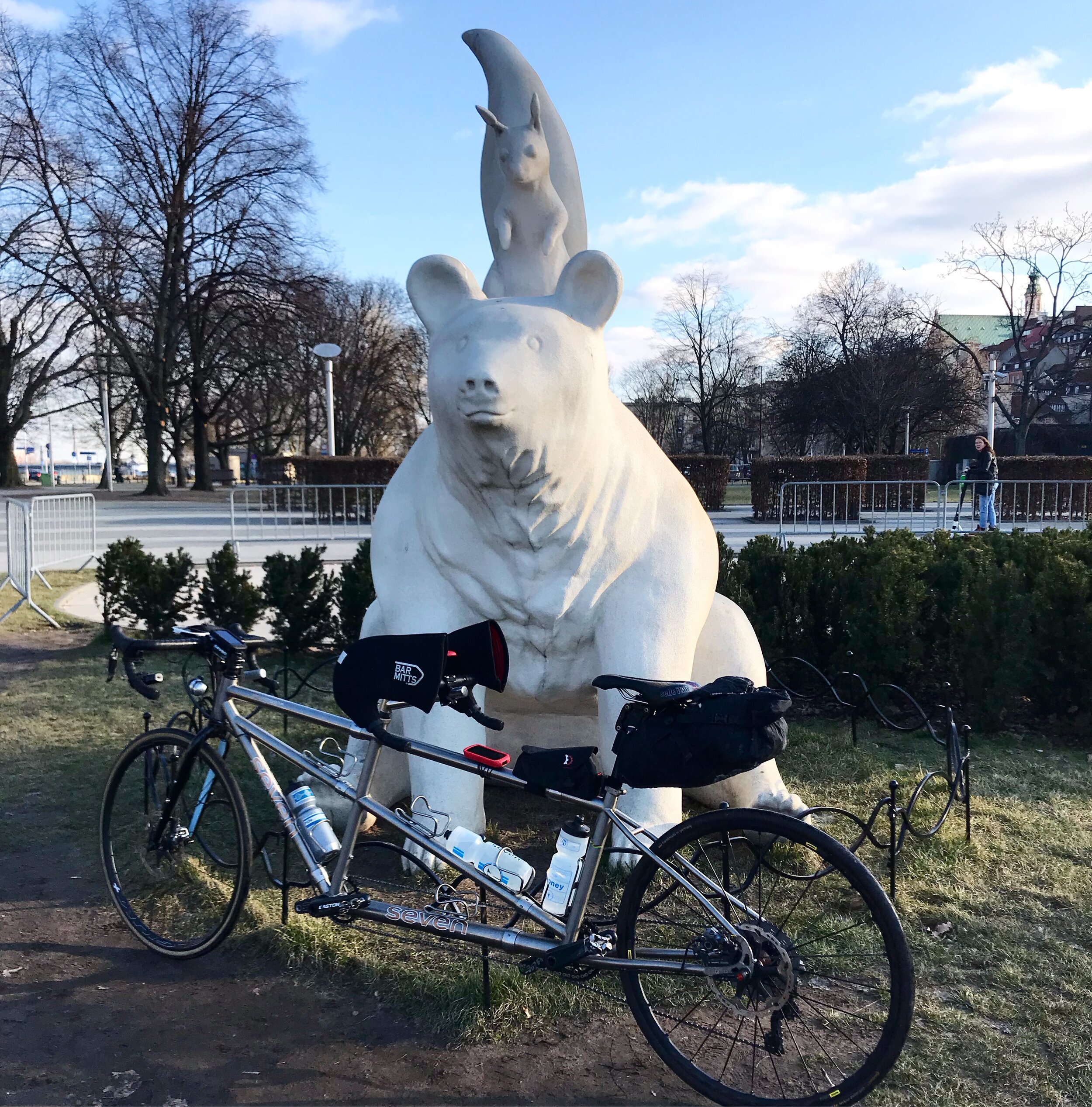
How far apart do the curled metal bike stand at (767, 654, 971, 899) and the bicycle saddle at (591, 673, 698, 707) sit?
43.9 inches

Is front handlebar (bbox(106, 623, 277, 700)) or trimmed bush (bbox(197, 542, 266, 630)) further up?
front handlebar (bbox(106, 623, 277, 700))

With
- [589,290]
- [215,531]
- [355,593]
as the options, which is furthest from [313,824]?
[215,531]

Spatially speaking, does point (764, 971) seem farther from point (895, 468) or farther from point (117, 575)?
point (895, 468)

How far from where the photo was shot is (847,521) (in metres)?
17.6

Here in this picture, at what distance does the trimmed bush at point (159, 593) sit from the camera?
7.68 meters

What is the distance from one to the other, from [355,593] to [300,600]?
0.48 metres

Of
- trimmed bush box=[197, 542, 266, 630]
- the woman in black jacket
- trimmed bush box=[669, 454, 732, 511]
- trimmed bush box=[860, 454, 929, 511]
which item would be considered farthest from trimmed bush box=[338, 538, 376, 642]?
trimmed bush box=[860, 454, 929, 511]

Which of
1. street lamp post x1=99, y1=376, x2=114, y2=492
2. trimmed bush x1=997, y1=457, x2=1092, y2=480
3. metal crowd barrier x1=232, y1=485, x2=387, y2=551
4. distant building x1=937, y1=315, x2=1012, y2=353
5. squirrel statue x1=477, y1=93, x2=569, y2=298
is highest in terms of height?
distant building x1=937, y1=315, x2=1012, y2=353

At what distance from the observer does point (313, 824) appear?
112 inches

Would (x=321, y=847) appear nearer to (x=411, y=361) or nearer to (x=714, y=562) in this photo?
(x=714, y=562)

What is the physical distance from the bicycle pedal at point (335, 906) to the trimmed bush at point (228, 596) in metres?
5.05

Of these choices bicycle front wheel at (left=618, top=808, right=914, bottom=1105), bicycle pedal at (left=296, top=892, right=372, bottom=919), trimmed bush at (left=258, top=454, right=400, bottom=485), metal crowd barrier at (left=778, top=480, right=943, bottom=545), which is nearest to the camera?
bicycle front wheel at (left=618, top=808, right=914, bottom=1105)

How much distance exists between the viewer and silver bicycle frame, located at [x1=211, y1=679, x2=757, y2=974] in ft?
7.79

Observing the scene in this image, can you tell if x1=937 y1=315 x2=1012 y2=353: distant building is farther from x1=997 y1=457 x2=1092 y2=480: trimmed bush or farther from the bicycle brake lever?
the bicycle brake lever
